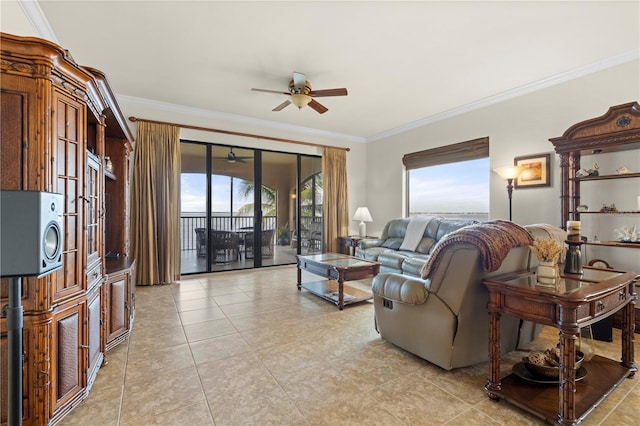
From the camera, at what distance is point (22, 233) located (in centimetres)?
102

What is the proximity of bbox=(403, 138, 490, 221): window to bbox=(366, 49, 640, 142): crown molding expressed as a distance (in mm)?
532

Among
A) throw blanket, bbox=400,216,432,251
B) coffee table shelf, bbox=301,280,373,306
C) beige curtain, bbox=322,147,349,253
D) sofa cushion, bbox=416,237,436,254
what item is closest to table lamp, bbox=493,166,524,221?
sofa cushion, bbox=416,237,436,254

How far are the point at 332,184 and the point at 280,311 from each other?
3589mm

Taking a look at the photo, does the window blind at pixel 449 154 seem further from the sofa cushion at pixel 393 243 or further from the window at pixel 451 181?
the sofa cushion at pixel 393 243

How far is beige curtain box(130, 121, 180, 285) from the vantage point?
4.59m

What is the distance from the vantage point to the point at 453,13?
2.58m

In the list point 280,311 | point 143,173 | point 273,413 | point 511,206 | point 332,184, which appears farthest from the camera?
point 332,184

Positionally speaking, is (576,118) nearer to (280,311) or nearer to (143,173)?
(280,311)

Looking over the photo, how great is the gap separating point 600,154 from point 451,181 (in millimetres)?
2181

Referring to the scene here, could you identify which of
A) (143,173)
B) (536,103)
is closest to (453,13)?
(536,103)

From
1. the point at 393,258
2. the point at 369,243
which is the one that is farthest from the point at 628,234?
the point at 369,243

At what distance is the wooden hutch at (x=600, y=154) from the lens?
9.43 ft

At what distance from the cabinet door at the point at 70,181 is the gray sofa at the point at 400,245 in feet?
11.9

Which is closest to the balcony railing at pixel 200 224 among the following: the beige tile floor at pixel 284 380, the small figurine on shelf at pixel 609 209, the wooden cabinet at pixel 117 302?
the beige tile floor at pixel 284 380
